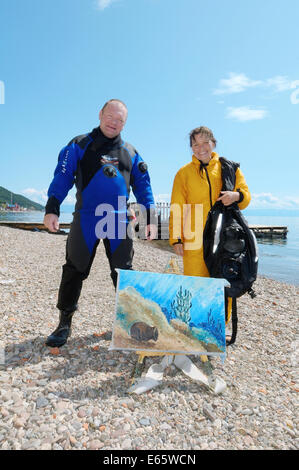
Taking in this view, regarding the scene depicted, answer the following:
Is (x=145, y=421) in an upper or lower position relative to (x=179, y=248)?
lower

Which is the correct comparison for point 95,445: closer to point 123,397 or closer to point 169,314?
point 123,397

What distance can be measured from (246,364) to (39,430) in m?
2.46

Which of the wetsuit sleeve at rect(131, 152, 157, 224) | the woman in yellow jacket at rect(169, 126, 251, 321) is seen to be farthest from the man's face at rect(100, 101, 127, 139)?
the woman in yellow jacket at rect(169, 126, 251, 321)

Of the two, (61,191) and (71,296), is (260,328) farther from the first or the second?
(61,191)

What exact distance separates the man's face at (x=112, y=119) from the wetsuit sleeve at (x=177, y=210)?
0.94 metres

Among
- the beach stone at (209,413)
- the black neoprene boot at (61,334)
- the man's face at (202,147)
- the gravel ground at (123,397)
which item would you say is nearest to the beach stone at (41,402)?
the gravel ground at (123,397)

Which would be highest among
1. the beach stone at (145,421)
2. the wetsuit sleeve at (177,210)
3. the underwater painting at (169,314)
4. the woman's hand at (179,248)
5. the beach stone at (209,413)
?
the wetsuit sleeve at (177,210)

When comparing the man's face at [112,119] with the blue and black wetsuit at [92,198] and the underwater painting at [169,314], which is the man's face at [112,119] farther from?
the underwater painting at [169,314]

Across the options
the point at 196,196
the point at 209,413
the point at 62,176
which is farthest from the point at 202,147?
the point at 209,413

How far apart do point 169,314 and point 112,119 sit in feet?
7.66

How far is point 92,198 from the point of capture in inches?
141

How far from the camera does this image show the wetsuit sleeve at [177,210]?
12.2 feet

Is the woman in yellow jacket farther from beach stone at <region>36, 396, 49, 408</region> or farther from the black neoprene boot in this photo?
beach stone at <region>36, 396, 49, 408</region>
